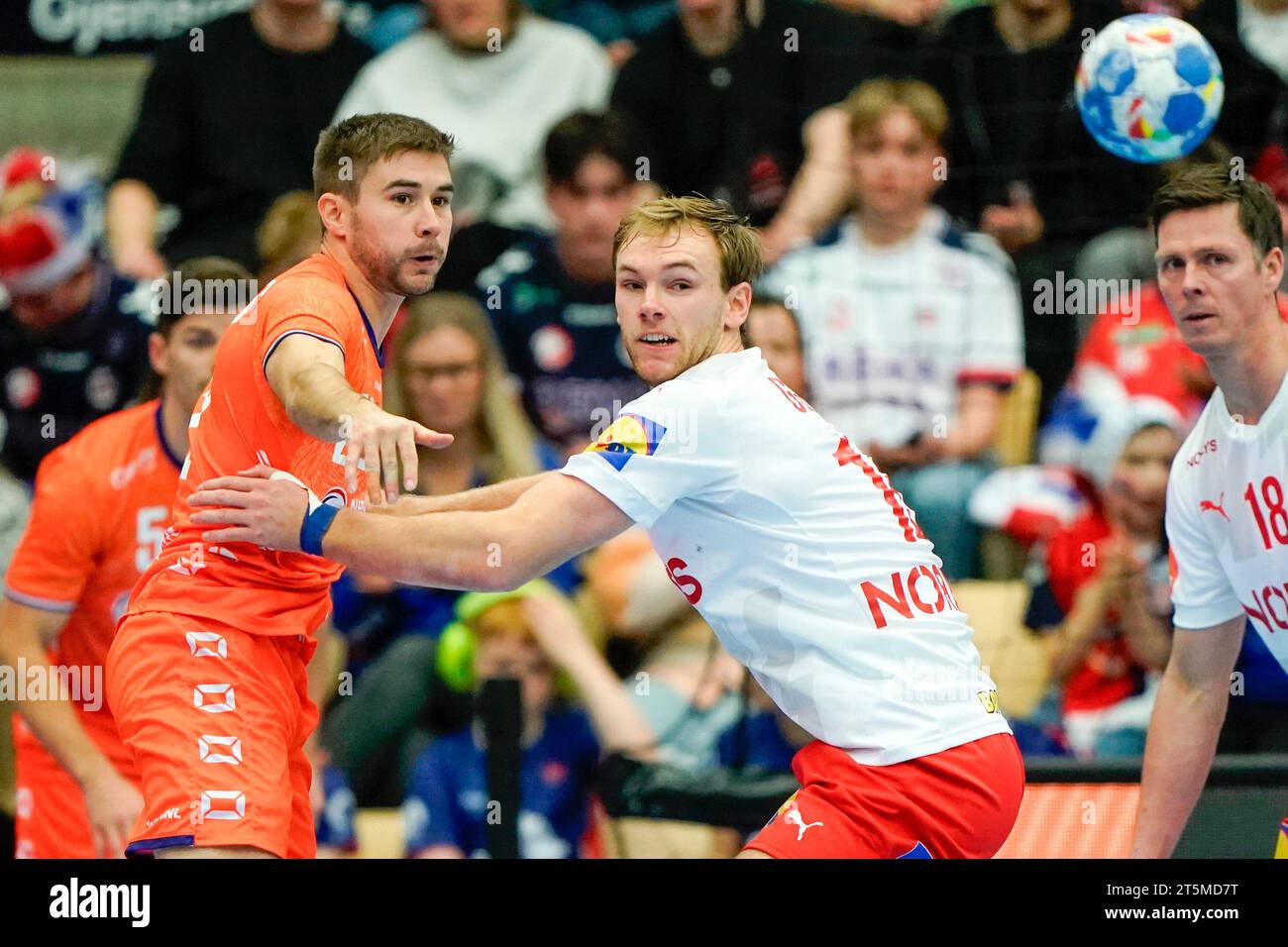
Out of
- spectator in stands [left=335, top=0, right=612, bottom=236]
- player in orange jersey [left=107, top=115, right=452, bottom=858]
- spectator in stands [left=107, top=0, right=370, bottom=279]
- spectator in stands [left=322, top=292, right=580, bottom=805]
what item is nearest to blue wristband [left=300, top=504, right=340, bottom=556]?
player in orange jersey [left=107, top=115, right=452, bottom=858]

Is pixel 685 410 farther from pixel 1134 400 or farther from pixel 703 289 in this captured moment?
pixel 1134 400

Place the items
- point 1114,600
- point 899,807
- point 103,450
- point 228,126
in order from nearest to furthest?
point 899,807 → point 103,450 → point 1114,600 → point 228,126

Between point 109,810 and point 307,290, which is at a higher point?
point 307,290

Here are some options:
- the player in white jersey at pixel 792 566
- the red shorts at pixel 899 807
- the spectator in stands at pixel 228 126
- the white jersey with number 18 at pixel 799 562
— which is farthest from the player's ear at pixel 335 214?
the spectator in stands at pixel 228 126

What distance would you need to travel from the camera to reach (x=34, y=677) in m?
5.73

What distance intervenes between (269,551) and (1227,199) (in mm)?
2764

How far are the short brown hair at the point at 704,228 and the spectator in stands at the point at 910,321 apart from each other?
3.07 meters

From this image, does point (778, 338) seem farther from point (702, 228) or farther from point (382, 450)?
point (382, 450)

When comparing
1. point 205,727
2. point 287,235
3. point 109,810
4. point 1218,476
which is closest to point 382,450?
point 205,727

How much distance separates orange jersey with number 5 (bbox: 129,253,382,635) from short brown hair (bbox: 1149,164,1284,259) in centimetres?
227

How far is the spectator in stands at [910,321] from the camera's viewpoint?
24.2 feet

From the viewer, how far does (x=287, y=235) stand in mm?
7484

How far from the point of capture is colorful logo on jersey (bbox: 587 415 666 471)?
4008 mm

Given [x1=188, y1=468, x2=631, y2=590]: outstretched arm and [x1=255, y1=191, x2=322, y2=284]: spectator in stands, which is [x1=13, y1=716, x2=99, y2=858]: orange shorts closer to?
[x1=255, y1=191, x2=322, y2=284]: spectator in stands
